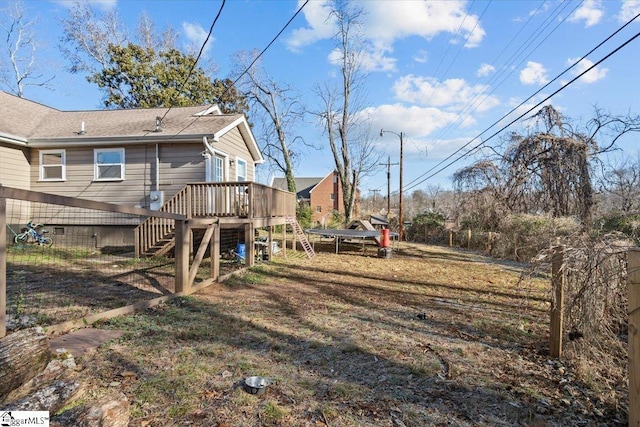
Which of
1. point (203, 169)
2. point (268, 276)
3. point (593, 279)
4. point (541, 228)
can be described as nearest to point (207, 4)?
point (203, 169)

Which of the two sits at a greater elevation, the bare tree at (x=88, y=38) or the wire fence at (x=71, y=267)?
the bare tree at (x=88, y=38)

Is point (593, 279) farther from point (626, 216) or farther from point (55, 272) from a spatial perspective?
point (626, 216)

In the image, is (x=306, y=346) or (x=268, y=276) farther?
(x=268, y=276)

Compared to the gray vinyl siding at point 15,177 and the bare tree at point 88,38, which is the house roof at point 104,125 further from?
the bare tree at point 88,38

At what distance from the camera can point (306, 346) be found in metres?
4.20

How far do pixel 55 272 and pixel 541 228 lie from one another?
627 inches

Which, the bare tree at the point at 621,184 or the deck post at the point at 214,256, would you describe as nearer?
the deck post at the point at 214,256

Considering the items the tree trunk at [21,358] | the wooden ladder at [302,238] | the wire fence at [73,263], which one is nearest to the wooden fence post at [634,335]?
the tree trunk at [21,358]

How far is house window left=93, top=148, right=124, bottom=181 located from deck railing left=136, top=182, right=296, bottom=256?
3.18m

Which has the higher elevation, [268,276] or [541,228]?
[541,228]

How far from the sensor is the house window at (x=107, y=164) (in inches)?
461

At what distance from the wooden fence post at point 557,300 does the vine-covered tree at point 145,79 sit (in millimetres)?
21970

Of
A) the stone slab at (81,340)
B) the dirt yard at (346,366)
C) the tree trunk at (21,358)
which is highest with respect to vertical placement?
the tree trunk at (21,358)

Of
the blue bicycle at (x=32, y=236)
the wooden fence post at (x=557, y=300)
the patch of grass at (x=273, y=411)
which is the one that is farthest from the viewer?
the blue bicycle at (x=32, y=236)
